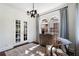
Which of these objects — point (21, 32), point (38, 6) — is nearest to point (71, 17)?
point (38, 6)

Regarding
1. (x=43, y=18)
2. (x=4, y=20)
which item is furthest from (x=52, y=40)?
(x=4, y=20)

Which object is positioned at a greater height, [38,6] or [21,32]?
[38,6]

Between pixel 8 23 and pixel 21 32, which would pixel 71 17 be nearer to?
pixel 21 32

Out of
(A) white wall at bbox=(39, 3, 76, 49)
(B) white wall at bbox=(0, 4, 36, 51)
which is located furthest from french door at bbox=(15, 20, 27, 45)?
(A) white wall at bbox=(39, 3, 76, 49)

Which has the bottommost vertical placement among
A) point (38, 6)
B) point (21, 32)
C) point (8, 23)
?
point (21, 32)

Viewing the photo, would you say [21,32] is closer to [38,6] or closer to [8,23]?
[8,23]

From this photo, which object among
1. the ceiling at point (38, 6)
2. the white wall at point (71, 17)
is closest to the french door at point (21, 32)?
the ceiling at point (38, 6)

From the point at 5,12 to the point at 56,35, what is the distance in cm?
86

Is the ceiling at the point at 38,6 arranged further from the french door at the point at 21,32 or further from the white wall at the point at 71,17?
the french door at the point at 21,32

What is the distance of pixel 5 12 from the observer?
147cm

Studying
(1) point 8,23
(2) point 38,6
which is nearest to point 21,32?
(1) point 8,23

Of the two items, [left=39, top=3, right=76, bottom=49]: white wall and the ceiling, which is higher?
the ceiling

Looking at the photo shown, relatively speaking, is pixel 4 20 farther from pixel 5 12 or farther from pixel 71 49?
pixel 71 49

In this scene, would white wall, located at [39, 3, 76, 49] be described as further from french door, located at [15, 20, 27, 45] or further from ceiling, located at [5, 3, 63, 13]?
french door, located at [15, 20, 27, 45]
